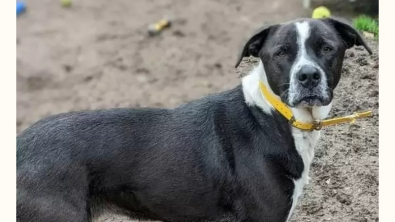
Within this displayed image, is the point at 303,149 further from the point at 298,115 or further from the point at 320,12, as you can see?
the point at 320,12

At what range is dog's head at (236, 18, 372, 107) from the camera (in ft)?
9.28

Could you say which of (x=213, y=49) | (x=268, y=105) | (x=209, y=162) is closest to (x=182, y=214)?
(x=209, y=162)

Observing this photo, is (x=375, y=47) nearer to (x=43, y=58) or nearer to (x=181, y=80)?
(x=181, y=80)

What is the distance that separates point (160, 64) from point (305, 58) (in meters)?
2.86

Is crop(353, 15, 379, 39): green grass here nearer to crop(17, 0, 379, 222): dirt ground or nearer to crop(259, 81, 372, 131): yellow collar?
crop(17, 0, 379, 222): dirt ground

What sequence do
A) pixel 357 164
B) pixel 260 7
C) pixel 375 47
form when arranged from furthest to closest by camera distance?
pixel 260 7
pixel 375 47
pixel 357 164

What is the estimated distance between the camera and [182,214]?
3.14 m

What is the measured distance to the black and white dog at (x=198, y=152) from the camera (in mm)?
2887

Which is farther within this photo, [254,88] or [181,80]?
[181,80]

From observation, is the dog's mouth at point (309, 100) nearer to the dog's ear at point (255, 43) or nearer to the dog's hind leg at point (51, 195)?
the dog's ear at point (255, 43)

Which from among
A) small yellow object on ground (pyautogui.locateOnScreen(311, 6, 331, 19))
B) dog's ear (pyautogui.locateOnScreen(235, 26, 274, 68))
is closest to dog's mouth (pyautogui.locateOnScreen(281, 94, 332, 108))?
dog's ear (pyautogui.locateOnScreen(235, 26, 274, 68))

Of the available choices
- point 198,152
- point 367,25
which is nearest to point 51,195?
point 198,152

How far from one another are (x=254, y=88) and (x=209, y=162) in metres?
0.40

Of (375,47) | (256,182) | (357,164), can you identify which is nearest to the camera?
(256,182)
